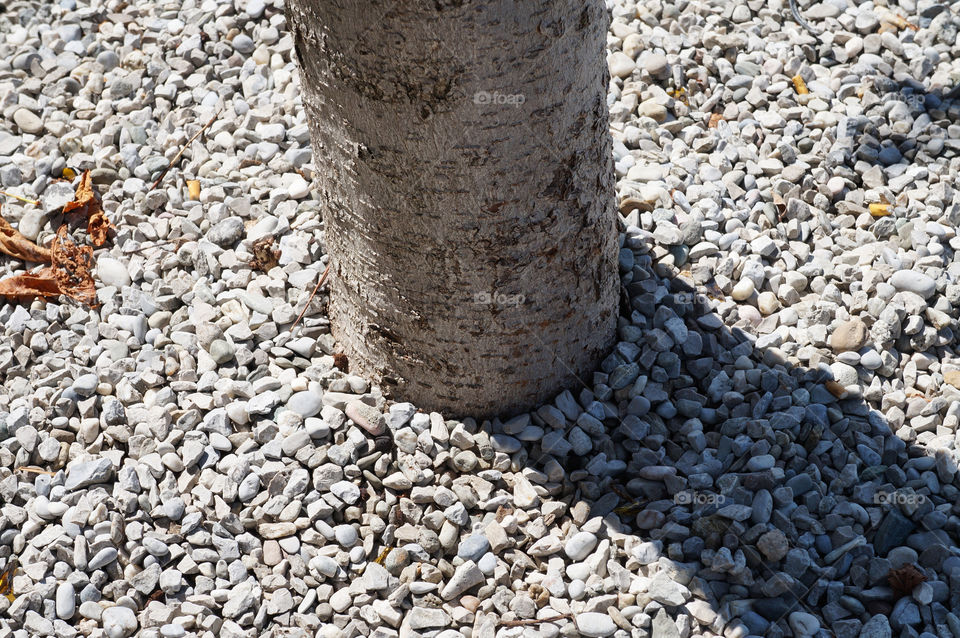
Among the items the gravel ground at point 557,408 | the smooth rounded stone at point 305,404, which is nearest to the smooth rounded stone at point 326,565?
→ the gravel ground at point 557,408

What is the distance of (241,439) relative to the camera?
2283mm

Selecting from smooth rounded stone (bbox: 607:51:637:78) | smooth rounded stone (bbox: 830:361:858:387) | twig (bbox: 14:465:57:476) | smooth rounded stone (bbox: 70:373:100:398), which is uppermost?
smooth rounded stone (bbox: 607:51:637:78)

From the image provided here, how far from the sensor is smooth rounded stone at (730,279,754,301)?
8.38 feet

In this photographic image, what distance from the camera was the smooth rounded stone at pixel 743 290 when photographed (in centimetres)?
255

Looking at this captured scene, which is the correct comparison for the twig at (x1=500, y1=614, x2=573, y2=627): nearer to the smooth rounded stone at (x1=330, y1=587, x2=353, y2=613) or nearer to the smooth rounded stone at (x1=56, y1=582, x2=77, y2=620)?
the smooth rounded stone at (x1=330, y1=587, x2=353, y2=613)

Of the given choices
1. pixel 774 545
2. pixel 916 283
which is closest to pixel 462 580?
pixel 774 545

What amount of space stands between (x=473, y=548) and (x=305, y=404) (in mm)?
587

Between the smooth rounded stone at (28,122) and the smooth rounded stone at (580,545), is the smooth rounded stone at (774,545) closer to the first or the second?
the smooth rounded stone at (580,545)

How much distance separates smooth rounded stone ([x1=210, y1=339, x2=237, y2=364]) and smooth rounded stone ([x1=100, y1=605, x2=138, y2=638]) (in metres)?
0.70

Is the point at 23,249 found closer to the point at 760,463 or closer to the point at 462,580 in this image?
the point at 462,580

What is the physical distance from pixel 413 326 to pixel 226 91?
149 centimetres

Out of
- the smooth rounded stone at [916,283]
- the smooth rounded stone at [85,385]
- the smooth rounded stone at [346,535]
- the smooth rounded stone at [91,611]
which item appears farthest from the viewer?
the smooth rounded stone at [916,283]

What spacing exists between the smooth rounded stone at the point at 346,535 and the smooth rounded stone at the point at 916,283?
1694 millimetres

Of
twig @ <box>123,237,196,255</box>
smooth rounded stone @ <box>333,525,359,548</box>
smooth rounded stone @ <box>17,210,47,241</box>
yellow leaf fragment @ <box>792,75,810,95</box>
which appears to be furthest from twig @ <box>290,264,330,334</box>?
yellow leaf fragment @ <box>792,75,810,95</box>
